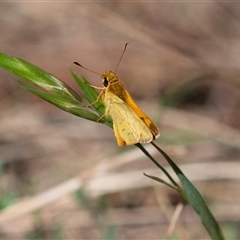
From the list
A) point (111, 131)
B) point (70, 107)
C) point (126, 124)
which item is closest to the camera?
point (70, 107)

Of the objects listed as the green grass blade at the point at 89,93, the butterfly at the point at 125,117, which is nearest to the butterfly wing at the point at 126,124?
the butterfly at the point at 125,117

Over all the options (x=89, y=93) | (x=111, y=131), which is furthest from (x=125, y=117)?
(x=111, y=131)

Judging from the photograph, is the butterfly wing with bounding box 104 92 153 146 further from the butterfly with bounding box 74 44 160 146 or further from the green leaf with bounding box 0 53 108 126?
the green leaf with bounding box 0 53 108 126

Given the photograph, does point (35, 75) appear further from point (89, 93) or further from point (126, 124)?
point (126, 124)

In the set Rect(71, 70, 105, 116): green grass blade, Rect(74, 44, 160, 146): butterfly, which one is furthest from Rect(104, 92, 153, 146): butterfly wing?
Rect(71, 70, 105, 116): green grass blade

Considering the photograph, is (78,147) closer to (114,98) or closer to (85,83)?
(114,98)

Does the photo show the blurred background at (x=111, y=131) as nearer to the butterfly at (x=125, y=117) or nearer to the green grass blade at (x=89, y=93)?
the butterfly at (x=125, y=117)

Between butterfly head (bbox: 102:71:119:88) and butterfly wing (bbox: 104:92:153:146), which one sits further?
butterfly head (bbox: 102:71:119:88)

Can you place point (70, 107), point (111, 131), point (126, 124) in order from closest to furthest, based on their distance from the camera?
point (70, 107), point (126, 124), point (111, 131)
